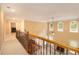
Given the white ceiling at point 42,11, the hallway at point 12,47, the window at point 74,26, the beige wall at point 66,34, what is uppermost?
the white ceiling at point 42,11

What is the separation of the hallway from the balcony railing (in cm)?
8

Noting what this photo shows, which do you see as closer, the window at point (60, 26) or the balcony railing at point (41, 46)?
the balcony railing at point (41, 46)

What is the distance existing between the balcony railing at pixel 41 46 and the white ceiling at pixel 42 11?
333mm

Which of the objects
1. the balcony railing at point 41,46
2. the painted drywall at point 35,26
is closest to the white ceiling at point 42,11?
the painted drywall at point 35,26

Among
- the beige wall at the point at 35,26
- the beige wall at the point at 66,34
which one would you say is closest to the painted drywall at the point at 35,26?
the beige wall at the point at 35,26

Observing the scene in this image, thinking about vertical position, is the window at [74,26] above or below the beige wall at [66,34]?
above

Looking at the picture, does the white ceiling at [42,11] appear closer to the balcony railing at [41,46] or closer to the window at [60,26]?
the window at [60,26]

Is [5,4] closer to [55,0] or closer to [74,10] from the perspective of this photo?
[55,0]

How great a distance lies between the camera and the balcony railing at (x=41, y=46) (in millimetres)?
1902

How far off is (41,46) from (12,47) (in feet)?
1.77

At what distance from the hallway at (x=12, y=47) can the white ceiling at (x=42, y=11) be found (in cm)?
41

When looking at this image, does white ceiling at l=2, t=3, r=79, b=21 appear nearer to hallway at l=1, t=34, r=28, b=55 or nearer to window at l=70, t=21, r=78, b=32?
window at l=70, t=21, r=78, b=32

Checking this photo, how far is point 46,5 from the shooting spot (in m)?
1.91
